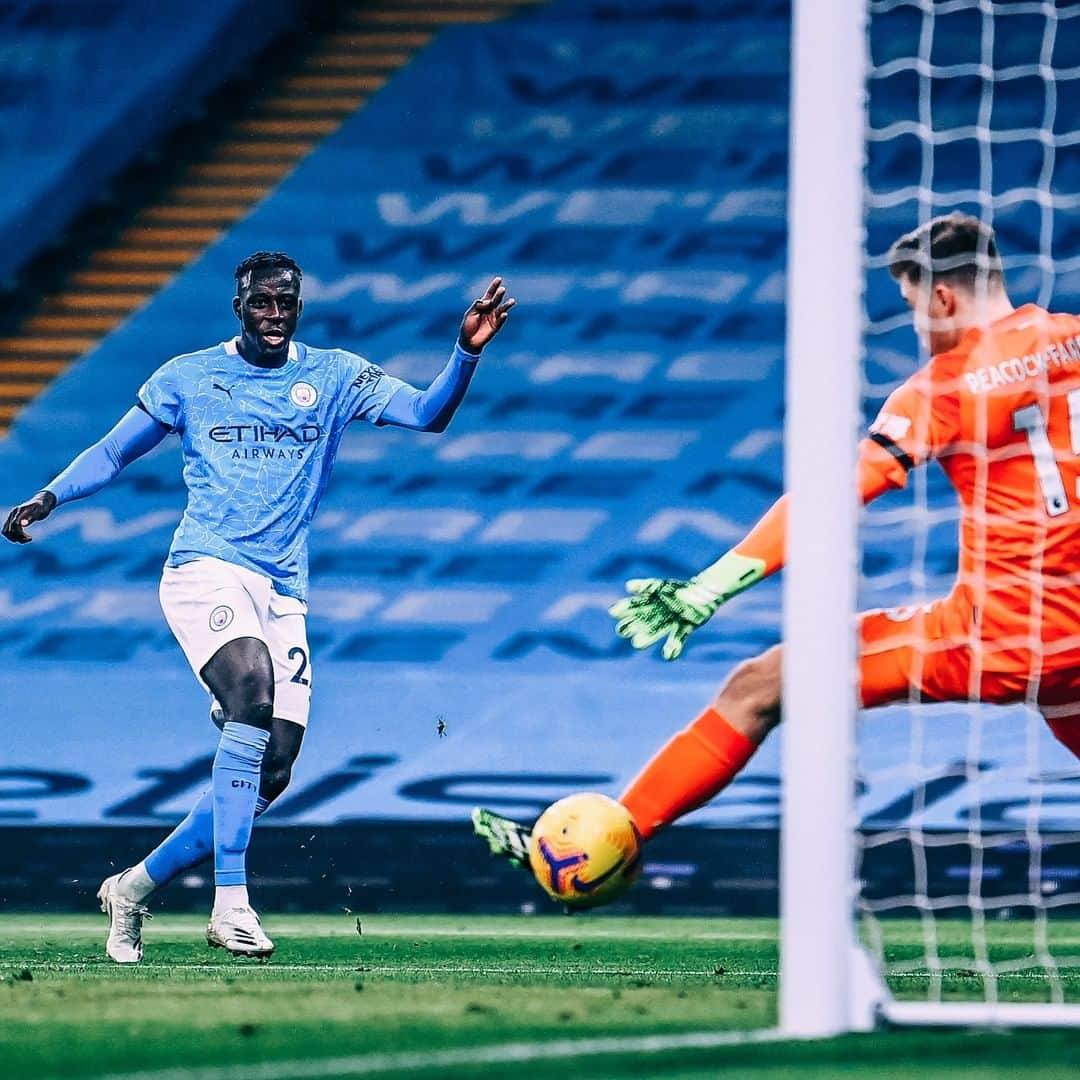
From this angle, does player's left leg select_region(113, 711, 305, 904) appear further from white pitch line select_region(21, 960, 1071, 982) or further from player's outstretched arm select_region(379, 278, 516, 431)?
player's outstretched arm select_region(379, 278, 516, 431)

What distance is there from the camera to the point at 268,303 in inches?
231

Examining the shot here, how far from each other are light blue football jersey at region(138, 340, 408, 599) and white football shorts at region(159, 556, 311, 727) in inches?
2.1

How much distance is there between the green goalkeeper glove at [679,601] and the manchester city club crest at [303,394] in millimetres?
1706

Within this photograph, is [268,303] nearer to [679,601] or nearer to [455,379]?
[455,379]

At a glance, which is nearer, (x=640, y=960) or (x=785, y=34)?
(x=640, y=960)

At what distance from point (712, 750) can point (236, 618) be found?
1.41 metres

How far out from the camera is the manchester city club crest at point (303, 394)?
589 centimetres

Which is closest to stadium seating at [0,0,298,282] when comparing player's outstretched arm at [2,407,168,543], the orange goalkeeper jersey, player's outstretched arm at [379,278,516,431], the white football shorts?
player's outstretched arm at [2,407,168,543]

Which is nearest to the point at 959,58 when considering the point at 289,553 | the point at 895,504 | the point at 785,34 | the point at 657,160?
the point at 785,34

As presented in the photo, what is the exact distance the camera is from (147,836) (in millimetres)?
7492

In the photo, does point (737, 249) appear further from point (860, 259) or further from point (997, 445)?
point (860, 259)

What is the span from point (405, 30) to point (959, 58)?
2164 mm

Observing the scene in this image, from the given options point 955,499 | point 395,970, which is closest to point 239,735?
point 395,970

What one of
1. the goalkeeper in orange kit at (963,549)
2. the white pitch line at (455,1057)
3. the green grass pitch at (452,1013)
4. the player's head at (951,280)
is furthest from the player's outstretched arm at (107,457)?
the white pitch line at (455,1057)
